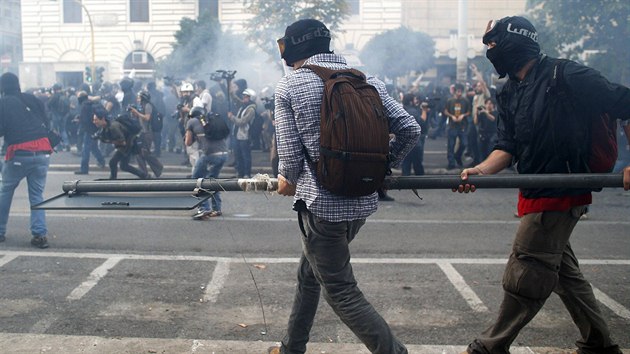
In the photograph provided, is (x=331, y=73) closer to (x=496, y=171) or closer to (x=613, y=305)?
(x=496, y=171)

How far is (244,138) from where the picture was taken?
1194cm

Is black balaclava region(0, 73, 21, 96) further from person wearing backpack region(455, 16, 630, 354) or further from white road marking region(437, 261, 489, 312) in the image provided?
person wearing backpack region(455, 16, 630, 354)

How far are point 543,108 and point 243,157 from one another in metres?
9.33

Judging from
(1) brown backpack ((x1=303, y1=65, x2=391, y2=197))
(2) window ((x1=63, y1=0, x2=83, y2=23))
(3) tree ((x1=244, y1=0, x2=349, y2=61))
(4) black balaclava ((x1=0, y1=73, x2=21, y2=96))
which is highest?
(2) window ((x1=63, y1=0, x2=83, y2=23))

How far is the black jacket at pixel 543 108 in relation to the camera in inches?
119

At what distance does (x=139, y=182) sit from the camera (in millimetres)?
3279

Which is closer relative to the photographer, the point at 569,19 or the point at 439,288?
the point at 439,288

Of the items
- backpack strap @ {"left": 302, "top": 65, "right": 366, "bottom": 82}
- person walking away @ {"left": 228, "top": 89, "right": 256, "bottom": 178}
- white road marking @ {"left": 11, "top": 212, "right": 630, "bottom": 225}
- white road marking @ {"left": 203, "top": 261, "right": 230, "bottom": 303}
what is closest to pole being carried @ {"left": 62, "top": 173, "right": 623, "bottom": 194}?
backpack strap @ {"left": 302, "top": 65, "right": 366, "bottom": 82}

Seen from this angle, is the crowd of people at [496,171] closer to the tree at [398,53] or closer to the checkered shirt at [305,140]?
the checkered shirt at [305,140]

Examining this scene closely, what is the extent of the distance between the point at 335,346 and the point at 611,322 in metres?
1.81

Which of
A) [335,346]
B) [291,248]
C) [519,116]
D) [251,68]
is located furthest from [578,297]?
[251,68]

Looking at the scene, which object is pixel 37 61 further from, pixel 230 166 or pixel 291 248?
pixel 291 248

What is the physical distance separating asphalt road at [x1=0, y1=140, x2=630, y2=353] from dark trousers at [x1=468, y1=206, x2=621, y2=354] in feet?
1.59

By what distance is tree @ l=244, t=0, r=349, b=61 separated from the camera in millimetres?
21281
